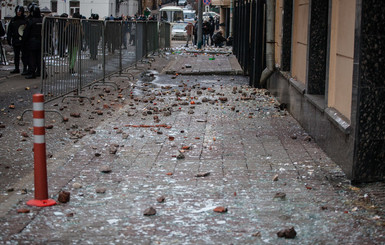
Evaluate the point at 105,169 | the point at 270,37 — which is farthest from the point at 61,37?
the point at 105,169

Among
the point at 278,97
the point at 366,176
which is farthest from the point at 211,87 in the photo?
the point at 366,176

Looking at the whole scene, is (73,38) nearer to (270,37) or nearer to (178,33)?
(270,37)

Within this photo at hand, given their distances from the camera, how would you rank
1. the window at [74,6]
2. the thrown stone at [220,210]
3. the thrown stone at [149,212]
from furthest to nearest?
the window at [74,6] < the thrown stone at [220,210] < the thrown stone at [149,212]

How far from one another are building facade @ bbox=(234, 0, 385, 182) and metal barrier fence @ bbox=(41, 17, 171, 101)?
410cm

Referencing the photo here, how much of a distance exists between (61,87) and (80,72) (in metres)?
1.22

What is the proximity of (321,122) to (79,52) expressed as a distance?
6.05 meters

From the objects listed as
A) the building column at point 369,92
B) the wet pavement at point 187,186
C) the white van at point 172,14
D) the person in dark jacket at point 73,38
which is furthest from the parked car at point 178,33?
the building column at point 369,92

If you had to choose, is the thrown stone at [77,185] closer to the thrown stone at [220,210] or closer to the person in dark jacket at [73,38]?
the thrown stone at [220,210]

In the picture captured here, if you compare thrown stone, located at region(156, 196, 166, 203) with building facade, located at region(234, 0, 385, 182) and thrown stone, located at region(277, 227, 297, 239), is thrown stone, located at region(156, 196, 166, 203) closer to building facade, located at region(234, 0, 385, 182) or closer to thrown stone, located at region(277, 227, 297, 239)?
thrown stone, located at region(277, 227, 297, 239)

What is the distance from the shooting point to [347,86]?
6.59 m

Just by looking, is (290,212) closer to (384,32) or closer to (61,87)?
(384,32)

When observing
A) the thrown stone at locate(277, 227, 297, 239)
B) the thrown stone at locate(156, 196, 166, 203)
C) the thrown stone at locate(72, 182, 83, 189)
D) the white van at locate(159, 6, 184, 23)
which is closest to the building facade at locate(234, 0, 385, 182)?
the thrown stone at locate(277, 227, 297, 239)

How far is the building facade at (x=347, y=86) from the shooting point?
5.82 m

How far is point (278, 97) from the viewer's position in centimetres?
1238
